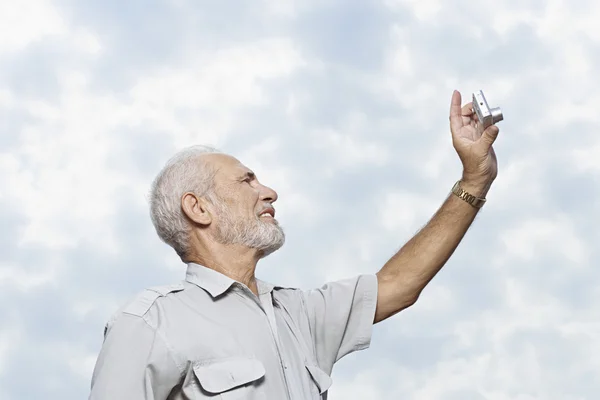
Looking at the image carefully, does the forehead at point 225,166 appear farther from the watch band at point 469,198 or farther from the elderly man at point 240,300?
Result: the watch band at point 469,198

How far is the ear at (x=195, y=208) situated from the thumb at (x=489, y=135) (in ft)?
5.22

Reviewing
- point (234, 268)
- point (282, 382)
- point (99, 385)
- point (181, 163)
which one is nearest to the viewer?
point (99, 385)

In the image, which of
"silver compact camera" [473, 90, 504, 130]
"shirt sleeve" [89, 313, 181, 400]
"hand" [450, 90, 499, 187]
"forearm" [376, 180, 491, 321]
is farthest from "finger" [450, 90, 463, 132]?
"shirt sleeve" [89, 313, 181, 400]

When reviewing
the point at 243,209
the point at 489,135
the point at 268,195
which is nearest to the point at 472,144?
the point at 489,135

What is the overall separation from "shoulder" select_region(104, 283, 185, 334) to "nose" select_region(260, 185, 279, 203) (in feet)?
2.41

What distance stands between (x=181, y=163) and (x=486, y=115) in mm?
1745

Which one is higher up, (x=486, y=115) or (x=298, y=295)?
(x=486, y=115)

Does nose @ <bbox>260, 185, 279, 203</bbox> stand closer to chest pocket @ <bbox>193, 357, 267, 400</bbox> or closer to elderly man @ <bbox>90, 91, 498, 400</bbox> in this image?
elderly man @ <bbox>90, 91, 498, 400</bbox>

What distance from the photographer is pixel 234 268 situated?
4539mm

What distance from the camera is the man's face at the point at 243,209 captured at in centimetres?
457

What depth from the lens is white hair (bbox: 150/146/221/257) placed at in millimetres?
4676

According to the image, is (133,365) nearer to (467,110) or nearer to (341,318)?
(341,318)

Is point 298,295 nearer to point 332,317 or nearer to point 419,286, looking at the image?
point 332,317

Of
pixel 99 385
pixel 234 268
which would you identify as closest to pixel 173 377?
pixel 99 385
